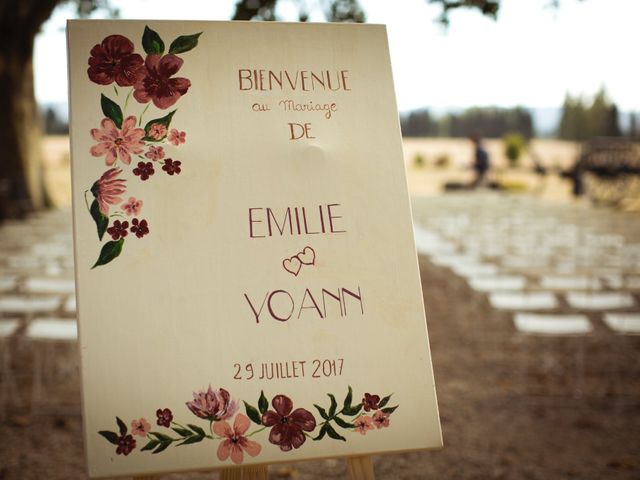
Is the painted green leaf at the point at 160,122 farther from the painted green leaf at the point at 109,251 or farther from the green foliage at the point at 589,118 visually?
the green foliage at the point at 589,118

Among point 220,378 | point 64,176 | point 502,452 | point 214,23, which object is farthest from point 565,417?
point 64,176

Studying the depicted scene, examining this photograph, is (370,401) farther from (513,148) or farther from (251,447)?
(513,148)

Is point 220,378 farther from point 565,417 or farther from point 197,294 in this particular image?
point 565,417

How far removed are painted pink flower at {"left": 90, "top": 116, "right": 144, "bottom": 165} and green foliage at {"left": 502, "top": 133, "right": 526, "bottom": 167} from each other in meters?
30.0

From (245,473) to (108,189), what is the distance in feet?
2.90

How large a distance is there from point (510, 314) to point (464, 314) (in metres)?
0.44

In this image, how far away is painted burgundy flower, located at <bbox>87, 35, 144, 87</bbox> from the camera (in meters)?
1.83

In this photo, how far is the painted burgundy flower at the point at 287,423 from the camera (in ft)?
5.81

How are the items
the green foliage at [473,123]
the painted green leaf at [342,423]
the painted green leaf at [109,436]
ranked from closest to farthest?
1. the painted green leaf at [109,436]
2. the painted green leaf at [342,423]
3. the green foliage at [473,123]

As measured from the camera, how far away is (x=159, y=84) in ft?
6.06

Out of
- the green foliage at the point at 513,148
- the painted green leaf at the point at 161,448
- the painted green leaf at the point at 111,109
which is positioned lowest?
the painted green leaf at the point at 161,448

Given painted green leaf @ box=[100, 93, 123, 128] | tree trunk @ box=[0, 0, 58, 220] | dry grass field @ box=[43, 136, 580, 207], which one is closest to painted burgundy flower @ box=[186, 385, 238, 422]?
painted green leaf @ box=[100, 93, 123, 128]

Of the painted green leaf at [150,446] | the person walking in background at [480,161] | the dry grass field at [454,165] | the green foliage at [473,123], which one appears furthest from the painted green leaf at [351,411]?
the green foliage at [473,123]

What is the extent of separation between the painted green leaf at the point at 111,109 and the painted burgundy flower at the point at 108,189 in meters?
0.14
